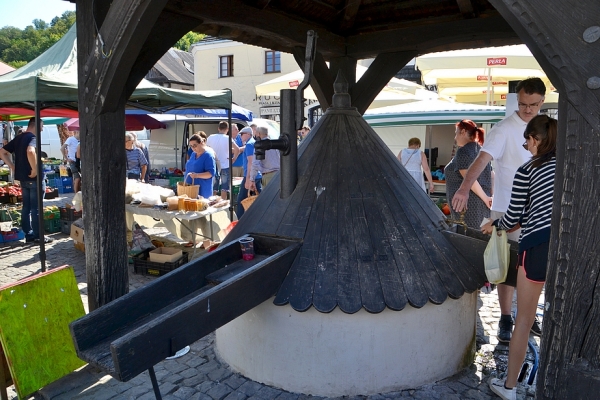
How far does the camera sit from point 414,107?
10.7 m

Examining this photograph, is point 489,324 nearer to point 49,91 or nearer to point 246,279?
point 246,279

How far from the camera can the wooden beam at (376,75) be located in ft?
17.6

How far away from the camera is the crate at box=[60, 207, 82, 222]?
8.77m

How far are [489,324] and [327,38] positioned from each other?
10.6 ft

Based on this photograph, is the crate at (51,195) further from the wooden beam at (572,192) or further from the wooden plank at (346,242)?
→ the wooden beam at (572,192)

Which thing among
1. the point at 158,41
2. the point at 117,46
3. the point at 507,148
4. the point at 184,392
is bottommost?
the point at 184,392

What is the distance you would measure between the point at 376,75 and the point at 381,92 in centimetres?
600

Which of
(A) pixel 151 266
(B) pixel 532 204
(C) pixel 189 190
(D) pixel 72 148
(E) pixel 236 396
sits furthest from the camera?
(D) pixel 72 148

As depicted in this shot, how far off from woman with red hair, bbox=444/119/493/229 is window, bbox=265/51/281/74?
81.6ft

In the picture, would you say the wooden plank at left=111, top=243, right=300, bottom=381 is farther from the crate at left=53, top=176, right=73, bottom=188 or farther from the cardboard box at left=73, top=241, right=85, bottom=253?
the crate at left=53, top=176, right=73, bottom=188

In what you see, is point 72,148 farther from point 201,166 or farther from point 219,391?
point 219,391

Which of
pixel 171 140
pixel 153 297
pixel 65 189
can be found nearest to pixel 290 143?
pixel 153 297

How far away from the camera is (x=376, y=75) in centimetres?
538

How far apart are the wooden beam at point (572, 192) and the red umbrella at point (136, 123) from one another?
14.8 meters
